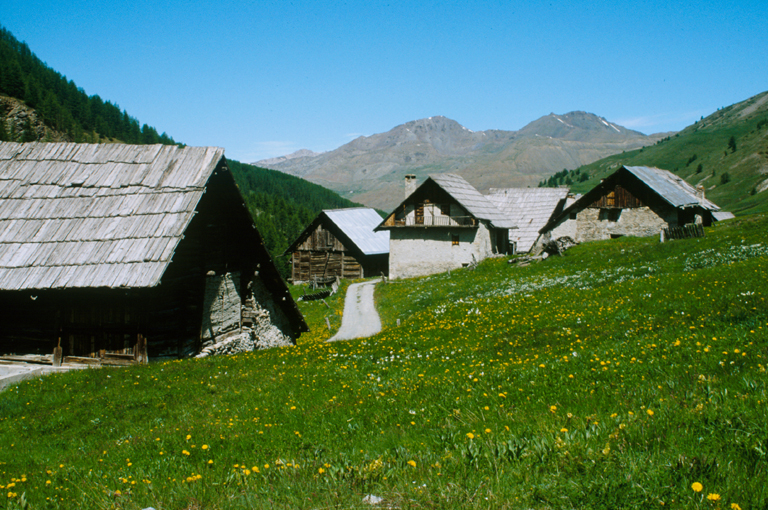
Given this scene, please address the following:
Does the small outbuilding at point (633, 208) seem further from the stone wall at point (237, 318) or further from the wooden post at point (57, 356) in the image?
the wooden post at point (57, 356)

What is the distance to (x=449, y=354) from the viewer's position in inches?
488

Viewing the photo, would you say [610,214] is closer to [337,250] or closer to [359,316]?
[359,316]

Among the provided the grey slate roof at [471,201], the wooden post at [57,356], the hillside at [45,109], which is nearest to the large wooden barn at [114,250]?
the wooden post at [57,356]

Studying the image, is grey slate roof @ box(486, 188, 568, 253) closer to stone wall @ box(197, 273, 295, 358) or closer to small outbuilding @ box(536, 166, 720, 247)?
small outbuilding @ box(536, 166, 720, 247)

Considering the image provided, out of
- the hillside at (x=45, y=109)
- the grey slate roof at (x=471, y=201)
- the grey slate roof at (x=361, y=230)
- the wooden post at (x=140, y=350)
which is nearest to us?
the wooden post at (x=140, y=350)

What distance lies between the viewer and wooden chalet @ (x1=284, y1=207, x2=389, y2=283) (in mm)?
59719

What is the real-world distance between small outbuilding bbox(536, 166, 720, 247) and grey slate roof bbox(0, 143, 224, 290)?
119 ft

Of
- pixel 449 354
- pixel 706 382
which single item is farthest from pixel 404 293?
pixel 706 382

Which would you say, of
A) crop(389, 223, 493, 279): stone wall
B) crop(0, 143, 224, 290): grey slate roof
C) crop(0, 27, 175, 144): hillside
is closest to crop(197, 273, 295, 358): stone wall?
crop(0, 143, 224, 290): grey slate roof

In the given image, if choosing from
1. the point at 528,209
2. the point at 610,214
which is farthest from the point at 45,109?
the point at 610,214

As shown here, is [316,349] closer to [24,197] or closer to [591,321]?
[591,321]

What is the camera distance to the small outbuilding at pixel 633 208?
151 feet

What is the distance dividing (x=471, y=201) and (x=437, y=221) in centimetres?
442

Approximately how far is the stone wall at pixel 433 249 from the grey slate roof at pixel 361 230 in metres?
7.41
